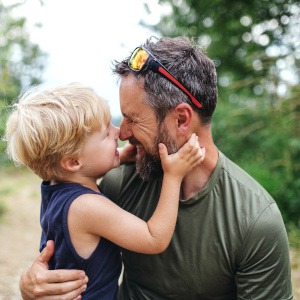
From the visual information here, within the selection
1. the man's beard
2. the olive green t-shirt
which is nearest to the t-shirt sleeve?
the olive green t-shirt

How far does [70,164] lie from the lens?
2314 millimetres

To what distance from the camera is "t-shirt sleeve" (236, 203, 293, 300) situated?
2.21 m

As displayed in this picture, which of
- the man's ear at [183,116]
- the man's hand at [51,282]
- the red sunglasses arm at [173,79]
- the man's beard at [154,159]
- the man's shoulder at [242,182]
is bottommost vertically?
the man's hand at [51,282]

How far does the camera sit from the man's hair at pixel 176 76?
92.4 inches

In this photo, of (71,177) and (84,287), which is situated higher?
(71,177)

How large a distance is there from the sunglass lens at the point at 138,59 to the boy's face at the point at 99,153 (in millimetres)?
315

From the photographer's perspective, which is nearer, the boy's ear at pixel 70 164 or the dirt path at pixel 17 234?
the boy's ear at pixel 70 164

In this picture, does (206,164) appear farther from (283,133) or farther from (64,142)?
(283,133)

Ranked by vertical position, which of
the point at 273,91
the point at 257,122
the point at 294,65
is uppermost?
the point at 294,65

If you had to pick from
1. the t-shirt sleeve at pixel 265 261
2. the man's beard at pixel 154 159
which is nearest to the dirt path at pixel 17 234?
the man's beard at pixel 154 159

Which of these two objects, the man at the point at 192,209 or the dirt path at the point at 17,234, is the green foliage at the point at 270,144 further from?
the man at the point at 192,209

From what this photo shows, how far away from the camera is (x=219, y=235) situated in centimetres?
229

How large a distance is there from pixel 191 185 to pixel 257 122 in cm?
488

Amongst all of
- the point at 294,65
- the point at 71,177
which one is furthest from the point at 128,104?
the point at 294,65
